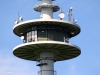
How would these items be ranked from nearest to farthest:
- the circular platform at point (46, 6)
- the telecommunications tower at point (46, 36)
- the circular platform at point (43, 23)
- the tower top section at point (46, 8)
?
the circular platform at point (43, 23)
the telecommunications tower at point (46, 36)
the tower top section at point (46, 8)
the circular platform at point (46, 6)

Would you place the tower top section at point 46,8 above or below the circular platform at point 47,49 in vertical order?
above

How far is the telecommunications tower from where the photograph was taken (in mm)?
65875

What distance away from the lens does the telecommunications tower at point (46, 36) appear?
65.9 m

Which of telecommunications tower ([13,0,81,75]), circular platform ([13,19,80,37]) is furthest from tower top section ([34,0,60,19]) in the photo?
circular platform ([13,19,80,37])

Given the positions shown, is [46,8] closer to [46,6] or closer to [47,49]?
[46,6]

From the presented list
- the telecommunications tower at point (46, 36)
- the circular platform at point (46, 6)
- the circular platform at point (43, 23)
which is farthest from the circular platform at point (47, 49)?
the circular platform at point (46, 6)

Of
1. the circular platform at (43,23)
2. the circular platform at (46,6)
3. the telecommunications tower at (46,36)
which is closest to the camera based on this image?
the circular platform at (43,23)

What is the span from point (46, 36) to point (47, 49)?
244 centimetres

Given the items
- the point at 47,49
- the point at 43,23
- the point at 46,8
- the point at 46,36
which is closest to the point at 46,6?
the point at 46,8

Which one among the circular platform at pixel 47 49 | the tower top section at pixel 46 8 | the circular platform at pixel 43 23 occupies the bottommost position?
the circular platform at pixel 47 49

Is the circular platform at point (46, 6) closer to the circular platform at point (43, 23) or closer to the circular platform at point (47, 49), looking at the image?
the circular platform at point (43, 23)

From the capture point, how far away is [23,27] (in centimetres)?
6800

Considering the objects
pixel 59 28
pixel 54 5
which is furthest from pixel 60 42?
pixel 54 5

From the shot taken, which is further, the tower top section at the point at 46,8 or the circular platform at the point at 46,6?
the circular platform at the point at 46,6
